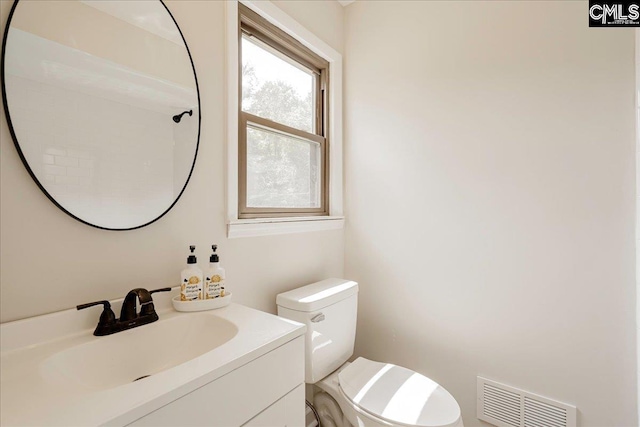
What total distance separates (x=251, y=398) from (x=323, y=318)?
0.65 m

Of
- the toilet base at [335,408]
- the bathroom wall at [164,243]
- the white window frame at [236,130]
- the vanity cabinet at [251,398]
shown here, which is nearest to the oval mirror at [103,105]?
the bathroom wall at [164,243]

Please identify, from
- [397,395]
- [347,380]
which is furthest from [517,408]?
[347,380]

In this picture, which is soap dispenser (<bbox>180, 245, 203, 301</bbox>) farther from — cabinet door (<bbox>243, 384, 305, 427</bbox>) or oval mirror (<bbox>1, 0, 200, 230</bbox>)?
cabinet door (<bbox>243, 384, 305, 427</bbox>)

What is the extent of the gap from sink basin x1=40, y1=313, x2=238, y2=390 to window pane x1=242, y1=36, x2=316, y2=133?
3.18 feet

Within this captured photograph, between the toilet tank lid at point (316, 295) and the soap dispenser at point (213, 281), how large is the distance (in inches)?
14.1

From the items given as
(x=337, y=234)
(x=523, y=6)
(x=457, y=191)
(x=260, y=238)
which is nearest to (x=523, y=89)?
(x=523, y=6)

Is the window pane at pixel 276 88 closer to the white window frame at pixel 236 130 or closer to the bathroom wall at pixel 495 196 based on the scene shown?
the white window frame at pixel 236 130

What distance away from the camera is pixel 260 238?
54.3 inches

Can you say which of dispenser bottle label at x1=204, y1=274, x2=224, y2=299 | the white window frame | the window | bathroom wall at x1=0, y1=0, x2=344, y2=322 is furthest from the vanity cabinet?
the window

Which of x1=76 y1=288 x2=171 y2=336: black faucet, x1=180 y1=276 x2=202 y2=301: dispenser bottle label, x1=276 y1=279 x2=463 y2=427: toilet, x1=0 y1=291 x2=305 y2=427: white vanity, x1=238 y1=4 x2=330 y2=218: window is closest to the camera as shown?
x1=0 y1=291 x2=305 y2=427: white vanity

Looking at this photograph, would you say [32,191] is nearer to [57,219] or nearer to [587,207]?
[57,219]

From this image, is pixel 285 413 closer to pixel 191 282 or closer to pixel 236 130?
pixel 191 282

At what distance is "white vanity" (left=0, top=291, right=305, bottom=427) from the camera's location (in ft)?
1.78

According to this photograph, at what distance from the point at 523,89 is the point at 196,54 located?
138cm
